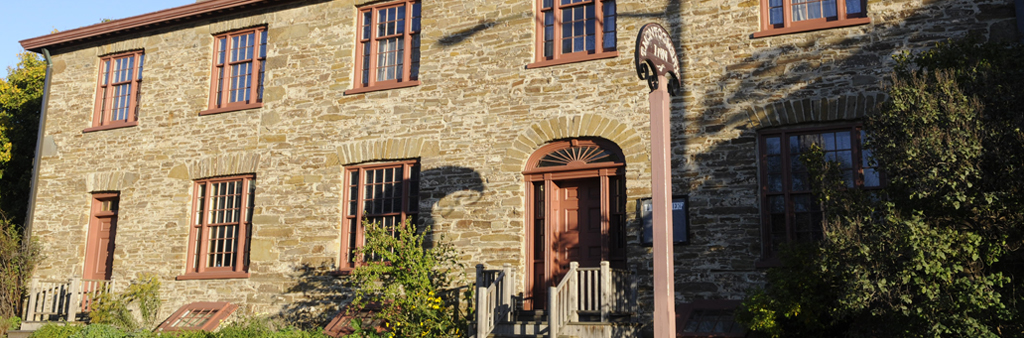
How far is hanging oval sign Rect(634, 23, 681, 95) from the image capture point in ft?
26.2

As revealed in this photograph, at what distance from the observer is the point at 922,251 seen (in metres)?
7.58

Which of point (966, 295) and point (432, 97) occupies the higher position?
point (432, 97)

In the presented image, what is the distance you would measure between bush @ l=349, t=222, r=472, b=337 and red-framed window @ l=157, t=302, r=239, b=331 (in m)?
3.02

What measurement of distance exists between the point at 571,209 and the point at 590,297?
6.84ft

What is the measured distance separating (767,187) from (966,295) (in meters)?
3.69

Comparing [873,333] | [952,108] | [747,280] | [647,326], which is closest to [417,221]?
[647,326]

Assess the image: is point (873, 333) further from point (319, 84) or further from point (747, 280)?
point (319, 84)

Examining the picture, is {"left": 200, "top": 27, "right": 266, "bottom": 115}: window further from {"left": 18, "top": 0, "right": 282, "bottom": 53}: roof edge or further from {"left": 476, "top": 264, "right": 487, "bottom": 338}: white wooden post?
{"left": 476, "top": 264, "right": 487, "bottom": 338}: white wooden post

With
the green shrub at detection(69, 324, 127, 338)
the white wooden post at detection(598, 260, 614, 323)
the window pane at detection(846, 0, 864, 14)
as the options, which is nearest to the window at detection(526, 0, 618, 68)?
the window pane at detection(846, 0, 864, 14)

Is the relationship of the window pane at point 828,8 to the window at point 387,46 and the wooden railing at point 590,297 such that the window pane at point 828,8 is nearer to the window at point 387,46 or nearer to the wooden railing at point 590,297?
the wooden railing at point 590,297

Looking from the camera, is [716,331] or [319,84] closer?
[716,331]

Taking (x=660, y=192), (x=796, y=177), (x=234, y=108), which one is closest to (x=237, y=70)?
(x=234, y=108)

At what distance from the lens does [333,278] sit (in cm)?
1366

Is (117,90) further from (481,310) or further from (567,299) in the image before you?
(567,299)
